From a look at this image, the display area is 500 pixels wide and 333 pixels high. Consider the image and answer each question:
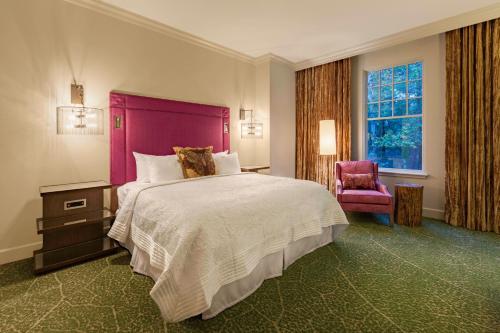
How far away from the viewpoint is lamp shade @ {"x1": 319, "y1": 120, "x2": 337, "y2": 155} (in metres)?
4.69

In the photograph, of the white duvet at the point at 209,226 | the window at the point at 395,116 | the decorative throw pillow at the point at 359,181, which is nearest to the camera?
the white duvet at the point at 209,226

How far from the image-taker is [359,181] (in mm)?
3990

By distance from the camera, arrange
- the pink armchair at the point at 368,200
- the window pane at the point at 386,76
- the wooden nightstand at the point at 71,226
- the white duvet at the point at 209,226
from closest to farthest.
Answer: the white duvet at the point at 209,226 → the wooden nightstand at the point at 71,226 → the pink armchair at the point at 368,200 → the window pane at the point at 386,76

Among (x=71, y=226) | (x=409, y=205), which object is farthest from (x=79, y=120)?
(x=409, y=205)

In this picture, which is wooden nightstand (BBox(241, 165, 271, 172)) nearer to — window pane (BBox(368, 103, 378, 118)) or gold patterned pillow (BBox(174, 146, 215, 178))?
gold patterned pillow (BBox(174, 146, 215, 178))

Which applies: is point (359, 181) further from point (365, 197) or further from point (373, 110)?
point (373, 110)

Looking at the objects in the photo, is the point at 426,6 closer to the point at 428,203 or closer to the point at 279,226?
the point at 428,203

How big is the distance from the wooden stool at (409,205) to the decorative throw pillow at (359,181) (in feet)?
1.29

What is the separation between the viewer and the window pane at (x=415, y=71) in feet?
13.6

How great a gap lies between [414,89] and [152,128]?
419 cm

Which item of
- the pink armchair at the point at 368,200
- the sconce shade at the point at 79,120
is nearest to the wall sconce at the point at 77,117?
the sconce shade at the point at 79,120

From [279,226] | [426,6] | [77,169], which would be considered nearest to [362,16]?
[426,6]

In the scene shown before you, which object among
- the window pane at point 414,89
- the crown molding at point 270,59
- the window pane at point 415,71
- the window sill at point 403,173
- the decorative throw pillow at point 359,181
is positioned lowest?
the decorative throw pillow at point 359,181

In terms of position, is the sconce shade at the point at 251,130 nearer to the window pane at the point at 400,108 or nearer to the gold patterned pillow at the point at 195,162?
the gold patterned pillow at the point at 195,162
